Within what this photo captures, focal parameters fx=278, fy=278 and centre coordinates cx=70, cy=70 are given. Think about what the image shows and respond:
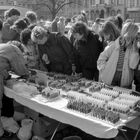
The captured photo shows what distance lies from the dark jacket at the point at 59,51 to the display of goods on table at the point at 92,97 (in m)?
0.30

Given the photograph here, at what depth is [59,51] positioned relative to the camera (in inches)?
137

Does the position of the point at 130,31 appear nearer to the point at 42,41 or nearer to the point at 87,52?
the point at 87,52

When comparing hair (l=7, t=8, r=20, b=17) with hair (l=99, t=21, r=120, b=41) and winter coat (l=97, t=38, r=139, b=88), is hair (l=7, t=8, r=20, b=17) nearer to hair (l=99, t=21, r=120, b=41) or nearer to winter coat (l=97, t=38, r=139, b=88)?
hair (l=99, t=21, r=120, b=41)

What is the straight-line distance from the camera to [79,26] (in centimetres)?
311

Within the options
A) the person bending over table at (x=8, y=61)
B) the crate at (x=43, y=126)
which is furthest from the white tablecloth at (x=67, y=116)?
the crate at (x=43, y=126)

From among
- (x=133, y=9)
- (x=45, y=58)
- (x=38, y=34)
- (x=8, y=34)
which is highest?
(x=38, y=34)

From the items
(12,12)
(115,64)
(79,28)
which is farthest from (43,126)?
(12,12)

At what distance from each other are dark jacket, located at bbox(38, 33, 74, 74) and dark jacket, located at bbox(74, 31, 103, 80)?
0.10m

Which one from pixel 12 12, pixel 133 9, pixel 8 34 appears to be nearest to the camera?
pixel 8 34

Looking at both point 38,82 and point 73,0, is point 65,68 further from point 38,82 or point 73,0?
point 73,0

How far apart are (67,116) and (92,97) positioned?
366 mm

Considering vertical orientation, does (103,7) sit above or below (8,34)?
below

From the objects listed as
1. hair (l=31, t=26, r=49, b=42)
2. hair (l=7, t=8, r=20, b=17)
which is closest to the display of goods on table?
hair (l=31, t=26, r=49, b=42)

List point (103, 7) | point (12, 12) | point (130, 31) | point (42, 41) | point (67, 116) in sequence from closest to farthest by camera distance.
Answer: point (67, 116), point (130, 31), point (42, 41), point (12, 12), point (103, 7)
